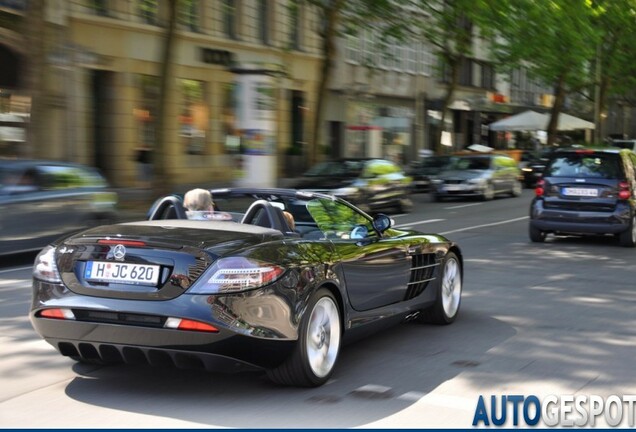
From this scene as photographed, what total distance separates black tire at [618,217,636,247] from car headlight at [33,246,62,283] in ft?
36.9

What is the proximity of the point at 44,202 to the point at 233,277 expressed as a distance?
854 cm

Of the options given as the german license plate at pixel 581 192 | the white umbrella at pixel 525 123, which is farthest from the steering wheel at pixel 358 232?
the white umbrella at pixel 525 123

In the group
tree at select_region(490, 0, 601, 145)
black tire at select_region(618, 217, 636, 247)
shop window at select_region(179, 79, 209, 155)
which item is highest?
tree at select_region(490, 0, 601, 145)

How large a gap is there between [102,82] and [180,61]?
137 inches

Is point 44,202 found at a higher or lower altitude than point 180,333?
higher

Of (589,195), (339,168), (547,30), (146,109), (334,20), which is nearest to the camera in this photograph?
(589,195)

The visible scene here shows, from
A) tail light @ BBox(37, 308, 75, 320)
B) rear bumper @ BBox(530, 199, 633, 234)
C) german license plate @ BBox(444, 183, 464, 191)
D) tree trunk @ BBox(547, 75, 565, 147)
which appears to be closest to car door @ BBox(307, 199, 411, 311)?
tail light @ BBox(37, 308, 75, 320)

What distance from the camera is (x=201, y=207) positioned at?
6.93 m

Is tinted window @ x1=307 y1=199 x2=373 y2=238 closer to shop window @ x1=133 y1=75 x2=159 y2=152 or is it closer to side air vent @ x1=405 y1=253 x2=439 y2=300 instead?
side air vent @ x1=405 y1=253 x2=439 y2=300

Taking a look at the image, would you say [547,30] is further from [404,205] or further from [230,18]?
[230,18]

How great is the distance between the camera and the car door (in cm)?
657

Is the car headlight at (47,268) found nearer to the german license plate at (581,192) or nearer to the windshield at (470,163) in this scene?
the german license plate at (581,192)

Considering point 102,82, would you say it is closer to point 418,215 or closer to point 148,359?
point 418,215
